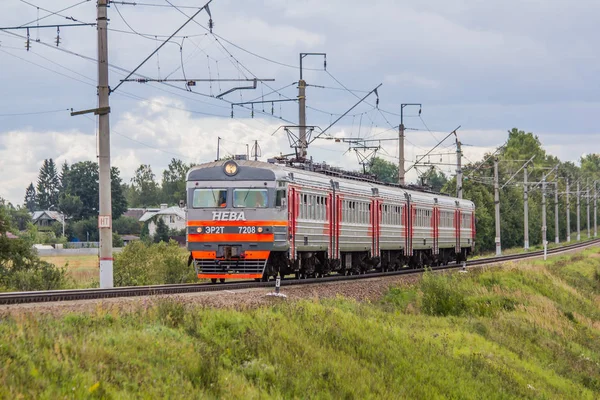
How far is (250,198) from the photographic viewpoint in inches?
1085

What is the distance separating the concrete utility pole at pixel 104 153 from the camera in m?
28.1

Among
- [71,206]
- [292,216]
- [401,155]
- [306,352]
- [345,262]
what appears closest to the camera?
[306,352]

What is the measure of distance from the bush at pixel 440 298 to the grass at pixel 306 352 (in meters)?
0.04

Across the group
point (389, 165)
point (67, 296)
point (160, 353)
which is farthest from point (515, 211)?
point (160, 353)

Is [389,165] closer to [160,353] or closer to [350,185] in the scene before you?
[350,185]

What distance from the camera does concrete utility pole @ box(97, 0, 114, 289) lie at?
28094mm

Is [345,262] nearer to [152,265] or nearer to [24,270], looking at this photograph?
[24,270]

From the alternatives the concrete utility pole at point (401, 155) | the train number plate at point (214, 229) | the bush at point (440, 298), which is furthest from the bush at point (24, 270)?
the concrete utility pole at point (401, 155)

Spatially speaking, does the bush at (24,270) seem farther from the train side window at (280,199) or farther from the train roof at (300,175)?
the train side window at (280,199)

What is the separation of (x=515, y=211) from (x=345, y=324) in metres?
100

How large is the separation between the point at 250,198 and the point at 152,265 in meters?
20.8

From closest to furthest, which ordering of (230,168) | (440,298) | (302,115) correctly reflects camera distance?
(440,298)
(230,168)
(302,115)

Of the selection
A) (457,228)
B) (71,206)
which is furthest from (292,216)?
(71,206)

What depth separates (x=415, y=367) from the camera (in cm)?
1620
